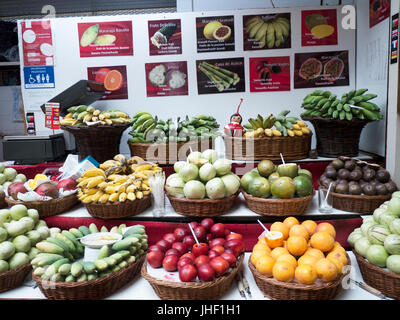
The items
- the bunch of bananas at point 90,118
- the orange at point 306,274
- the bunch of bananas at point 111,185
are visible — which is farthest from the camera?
the bunch of bananas at point 90,118

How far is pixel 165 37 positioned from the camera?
4082 millimetres

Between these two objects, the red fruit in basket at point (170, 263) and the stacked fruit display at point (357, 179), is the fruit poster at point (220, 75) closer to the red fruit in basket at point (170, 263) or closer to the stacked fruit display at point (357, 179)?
the stacked fruit display at point (357, 179)

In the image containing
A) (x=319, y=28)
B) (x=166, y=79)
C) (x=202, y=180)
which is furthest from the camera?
(x=166, y=79)

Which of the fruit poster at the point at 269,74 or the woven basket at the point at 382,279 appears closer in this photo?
the woven basket at the point at 382,279

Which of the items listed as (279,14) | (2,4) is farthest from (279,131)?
(2,4)

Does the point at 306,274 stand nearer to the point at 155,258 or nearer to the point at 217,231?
the point at 217,231

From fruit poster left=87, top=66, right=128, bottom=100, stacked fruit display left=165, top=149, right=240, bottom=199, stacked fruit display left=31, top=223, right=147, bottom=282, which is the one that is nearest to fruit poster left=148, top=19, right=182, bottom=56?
fruit poster left=87, top=66, right=128, bottom=100

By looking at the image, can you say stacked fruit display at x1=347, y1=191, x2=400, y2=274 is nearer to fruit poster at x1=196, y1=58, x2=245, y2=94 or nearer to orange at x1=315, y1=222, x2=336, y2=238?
orange at x1=315, y1=222, x2=336, y2=238

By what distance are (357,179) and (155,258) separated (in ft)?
4.65

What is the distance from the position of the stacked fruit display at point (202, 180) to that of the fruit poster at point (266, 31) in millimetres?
2253

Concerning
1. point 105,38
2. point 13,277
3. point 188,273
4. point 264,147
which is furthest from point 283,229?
point 105,38

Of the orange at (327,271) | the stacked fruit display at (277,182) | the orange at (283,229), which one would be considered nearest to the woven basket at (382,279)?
the orange at (327,271)

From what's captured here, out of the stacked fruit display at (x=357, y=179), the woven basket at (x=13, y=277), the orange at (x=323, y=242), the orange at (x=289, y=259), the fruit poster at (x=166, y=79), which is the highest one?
the fruit poster at (x=166, y=79)

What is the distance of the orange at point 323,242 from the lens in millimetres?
1705
